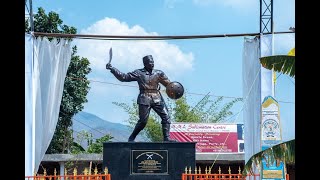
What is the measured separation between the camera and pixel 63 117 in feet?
68.0

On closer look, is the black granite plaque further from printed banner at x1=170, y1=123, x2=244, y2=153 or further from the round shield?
printed banner at x1=170, y1=123, x2=244, y2=153

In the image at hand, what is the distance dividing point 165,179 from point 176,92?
1.60 m

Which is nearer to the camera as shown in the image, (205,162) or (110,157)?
(110,157)

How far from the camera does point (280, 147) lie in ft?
24.1

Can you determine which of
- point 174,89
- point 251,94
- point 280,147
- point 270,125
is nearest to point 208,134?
point 251,94

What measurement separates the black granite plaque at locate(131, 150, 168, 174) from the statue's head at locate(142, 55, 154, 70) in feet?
5.10

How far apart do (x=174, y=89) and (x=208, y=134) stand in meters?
10.3

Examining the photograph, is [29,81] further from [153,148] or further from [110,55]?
[153,148]

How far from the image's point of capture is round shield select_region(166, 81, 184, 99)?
1041 centimetres

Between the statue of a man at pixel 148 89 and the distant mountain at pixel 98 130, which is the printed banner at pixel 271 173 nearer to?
the statue of a man at pixel 148 89

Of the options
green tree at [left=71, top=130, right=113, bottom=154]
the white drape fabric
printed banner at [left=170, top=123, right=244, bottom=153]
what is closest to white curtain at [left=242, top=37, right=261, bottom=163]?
the white drape fabric

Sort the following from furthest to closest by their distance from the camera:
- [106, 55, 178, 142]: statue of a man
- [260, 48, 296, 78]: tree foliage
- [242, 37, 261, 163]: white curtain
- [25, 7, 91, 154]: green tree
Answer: [25, 7, 91, 154]: green tree
[242, 37, 261, 163]: white curtain
[106, 55, 178, 142]: statue of a man
[260, 48, 296, 78]: tree foliage

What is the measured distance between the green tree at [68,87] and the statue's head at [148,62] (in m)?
8.72
